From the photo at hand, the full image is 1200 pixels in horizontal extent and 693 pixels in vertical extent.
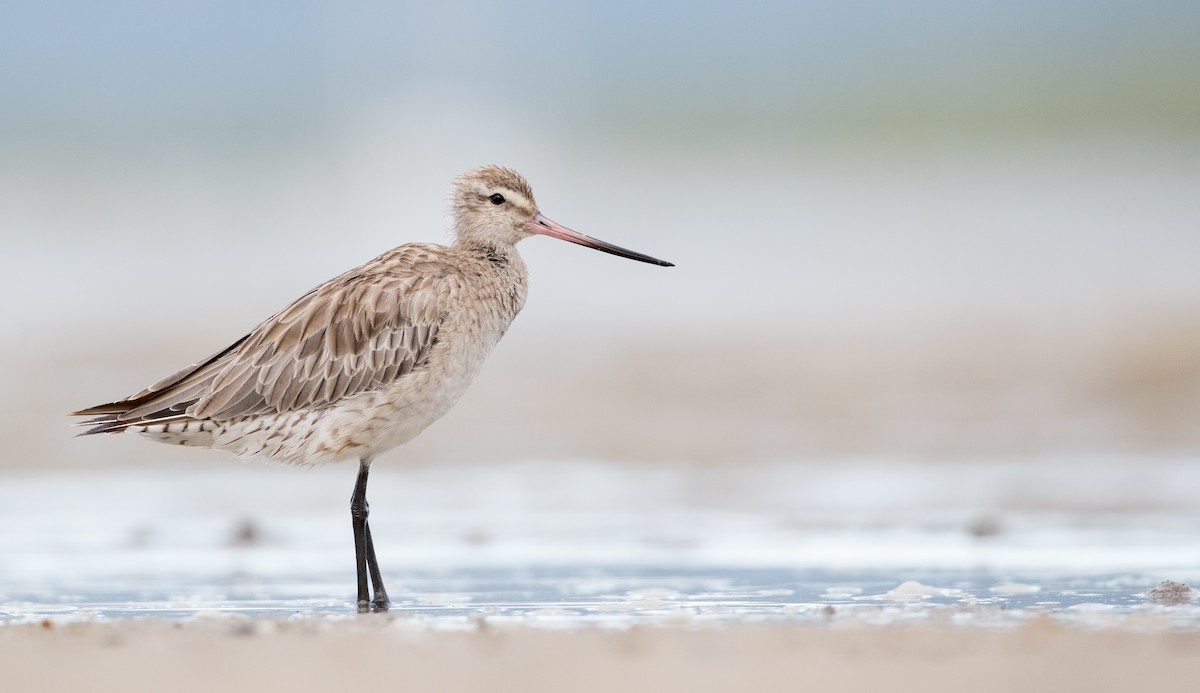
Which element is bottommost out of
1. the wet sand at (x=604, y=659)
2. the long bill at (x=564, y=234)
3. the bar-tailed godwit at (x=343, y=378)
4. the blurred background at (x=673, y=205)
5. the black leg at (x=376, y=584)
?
the wet sand at (x=604, y=659)

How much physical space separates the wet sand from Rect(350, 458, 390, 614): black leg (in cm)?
78

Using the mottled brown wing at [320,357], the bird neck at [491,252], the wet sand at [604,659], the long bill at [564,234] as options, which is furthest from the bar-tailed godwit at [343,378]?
the wet sand at [604,659]

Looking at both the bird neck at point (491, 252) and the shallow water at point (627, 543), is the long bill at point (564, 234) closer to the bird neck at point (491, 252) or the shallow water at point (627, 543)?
the bird neck at point (491, 252)

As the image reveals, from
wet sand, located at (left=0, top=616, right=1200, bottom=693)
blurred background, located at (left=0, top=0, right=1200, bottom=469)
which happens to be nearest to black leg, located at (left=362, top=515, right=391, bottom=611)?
wet sand, located at (left=0, top=616, right=1200, bottom=693)

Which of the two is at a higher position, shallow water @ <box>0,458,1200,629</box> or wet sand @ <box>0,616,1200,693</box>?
shallow water @ <box>0,458,1200,629</box>

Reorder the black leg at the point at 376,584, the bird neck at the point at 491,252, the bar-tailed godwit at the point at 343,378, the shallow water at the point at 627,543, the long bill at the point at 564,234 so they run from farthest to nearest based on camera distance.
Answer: the long bill at the point at 564,234 < the bird neck at the point at 491,252 < the bar-tailed godwit at the point at 343,378 < the black leg at the point at 376,584 < the shallow water at the point at 627,543

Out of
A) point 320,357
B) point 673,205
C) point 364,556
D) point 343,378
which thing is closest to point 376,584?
point 364,556

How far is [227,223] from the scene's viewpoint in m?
23.3

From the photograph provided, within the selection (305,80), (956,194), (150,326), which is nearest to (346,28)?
(305,80)

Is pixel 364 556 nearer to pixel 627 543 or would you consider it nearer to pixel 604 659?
pixel 627 543

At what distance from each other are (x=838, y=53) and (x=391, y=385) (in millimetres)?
36081

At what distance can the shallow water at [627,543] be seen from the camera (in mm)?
6043

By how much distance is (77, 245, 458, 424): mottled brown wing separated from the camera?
673cm

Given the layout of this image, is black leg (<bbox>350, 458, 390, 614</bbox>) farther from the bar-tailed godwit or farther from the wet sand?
the wet sand
